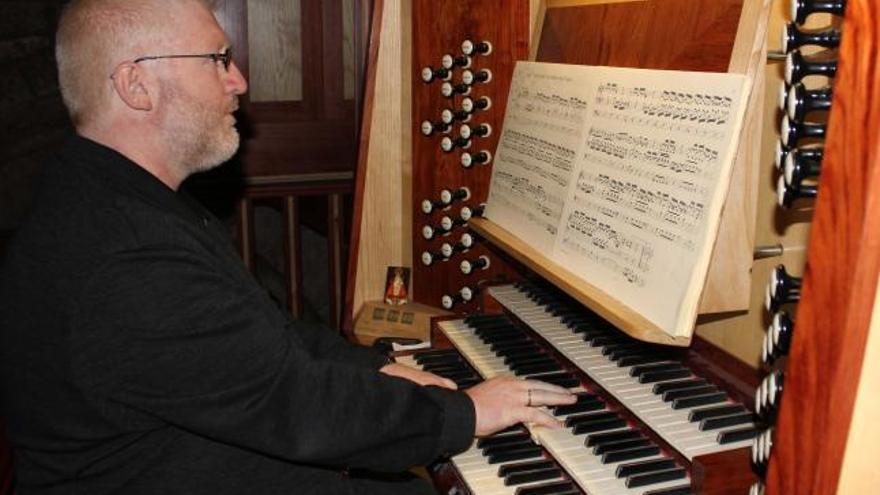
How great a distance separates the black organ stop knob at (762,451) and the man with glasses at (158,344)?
0.49 meters

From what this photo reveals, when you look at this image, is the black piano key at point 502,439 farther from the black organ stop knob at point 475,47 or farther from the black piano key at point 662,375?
the black organ stop knob at point 475,47

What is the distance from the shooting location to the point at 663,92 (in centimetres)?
157

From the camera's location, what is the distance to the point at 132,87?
61.7 inches

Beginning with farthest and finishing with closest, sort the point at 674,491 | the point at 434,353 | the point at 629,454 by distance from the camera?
1. the point at 434,353
2. the point at 629,454
3. the point at 674,491

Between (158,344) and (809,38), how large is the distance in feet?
3.47

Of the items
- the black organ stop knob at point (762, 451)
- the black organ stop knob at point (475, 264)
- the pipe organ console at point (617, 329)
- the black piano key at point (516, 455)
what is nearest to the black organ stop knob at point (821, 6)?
the pipe organ console at point (617, 329)

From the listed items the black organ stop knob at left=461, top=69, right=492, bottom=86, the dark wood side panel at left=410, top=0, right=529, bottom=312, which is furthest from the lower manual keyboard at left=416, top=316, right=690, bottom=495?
the black organ stop knob at left=461, top=69, right=492, bottom=86

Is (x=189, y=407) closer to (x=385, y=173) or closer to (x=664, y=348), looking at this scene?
(x=664, y=348)

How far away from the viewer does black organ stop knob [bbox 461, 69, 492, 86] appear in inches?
96.9

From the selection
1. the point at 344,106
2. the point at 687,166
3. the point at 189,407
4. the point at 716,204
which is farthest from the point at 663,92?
the point at 344,106

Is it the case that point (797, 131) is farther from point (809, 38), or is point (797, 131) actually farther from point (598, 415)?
point (598, 415)

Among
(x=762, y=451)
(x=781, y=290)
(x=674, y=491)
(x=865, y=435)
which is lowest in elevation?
(x=674, y=491)

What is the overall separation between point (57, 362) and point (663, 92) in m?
1.18

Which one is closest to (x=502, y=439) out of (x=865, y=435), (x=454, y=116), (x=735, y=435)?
(x=735, y=435)
